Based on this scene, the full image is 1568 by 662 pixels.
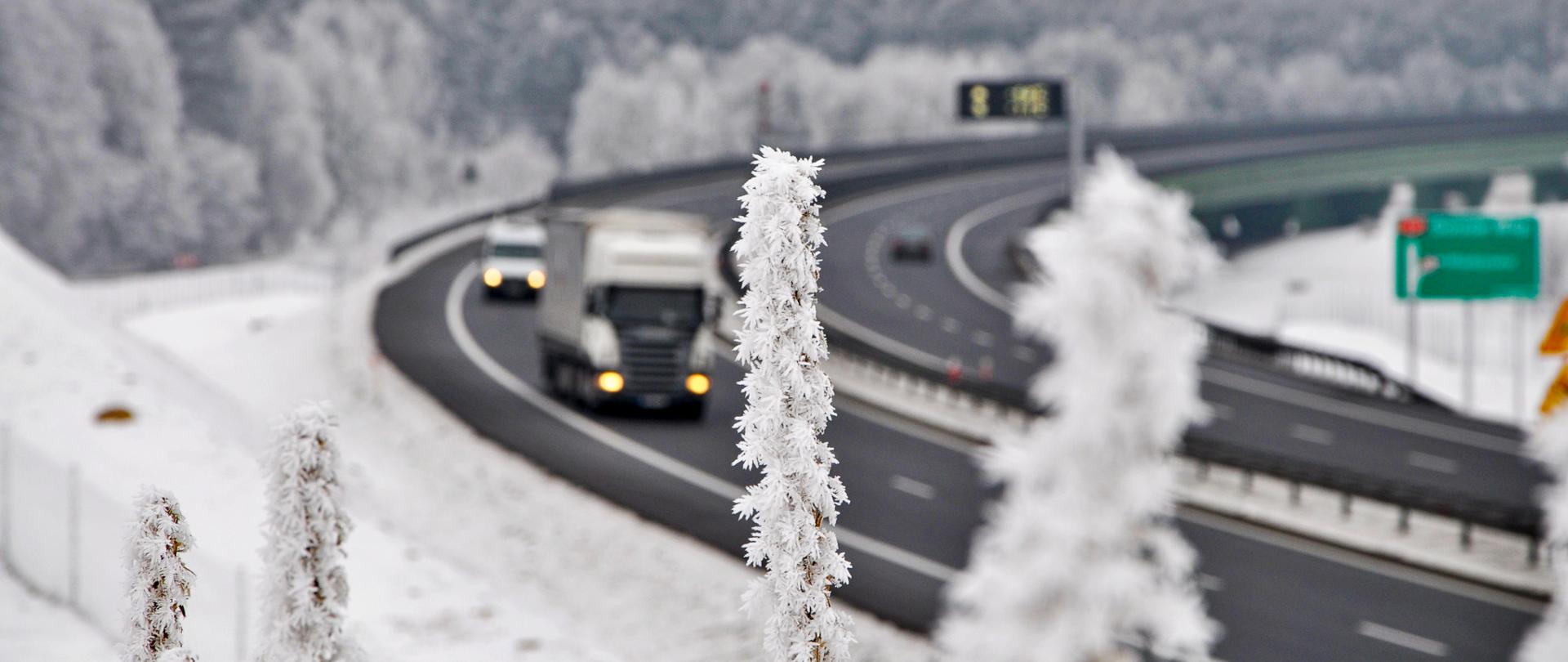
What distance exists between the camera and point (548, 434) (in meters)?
35.2

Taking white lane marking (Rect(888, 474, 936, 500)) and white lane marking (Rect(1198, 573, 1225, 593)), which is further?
white lane marking (Rect(888, 474, 936, 500))

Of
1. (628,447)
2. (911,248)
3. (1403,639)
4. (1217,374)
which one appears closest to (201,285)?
(911,248)

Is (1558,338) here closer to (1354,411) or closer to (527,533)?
(527,533)

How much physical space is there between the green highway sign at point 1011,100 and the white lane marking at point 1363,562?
53.4 metres

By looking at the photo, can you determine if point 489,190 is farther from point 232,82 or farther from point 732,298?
point 732,298

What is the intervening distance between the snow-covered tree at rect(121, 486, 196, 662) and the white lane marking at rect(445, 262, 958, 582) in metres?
18.2

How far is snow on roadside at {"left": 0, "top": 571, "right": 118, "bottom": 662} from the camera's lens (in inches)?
671

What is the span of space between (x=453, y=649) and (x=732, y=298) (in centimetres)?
3715

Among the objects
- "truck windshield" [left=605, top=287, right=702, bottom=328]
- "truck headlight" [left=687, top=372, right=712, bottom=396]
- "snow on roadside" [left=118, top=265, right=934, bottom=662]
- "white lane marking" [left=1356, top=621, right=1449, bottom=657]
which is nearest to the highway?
"white lane marking" [left=1356, top=621, right=1449, bottom=657]

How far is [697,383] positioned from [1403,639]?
1568cm

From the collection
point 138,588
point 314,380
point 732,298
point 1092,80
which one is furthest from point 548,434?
point 1092,80

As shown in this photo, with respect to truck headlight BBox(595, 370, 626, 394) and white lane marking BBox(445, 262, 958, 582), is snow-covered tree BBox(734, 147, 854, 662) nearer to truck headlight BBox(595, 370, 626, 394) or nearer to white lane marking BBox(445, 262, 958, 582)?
white lane marking BBox(445, 262, 958, 582)

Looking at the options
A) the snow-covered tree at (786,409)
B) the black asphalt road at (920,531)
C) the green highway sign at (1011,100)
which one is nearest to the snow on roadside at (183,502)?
the black asphalt road at (920,531)

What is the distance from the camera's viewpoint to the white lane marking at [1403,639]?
2258 cm
